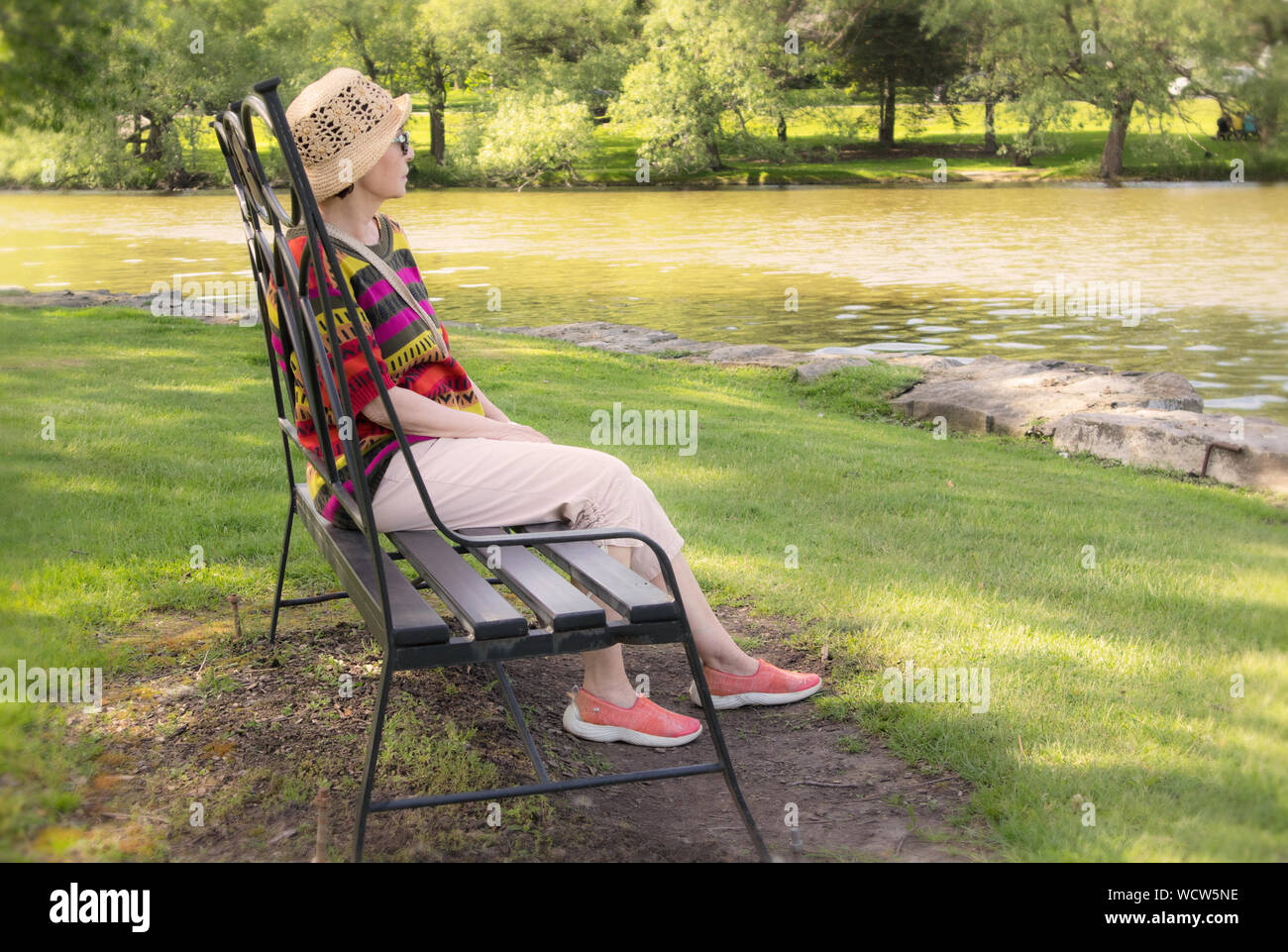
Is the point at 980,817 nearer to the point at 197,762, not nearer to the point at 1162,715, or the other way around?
the point at 1162,715

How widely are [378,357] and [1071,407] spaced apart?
7133 mm

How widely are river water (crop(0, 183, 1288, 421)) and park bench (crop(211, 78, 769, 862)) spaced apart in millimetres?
9675

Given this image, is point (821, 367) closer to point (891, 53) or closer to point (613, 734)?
point (613, 734)

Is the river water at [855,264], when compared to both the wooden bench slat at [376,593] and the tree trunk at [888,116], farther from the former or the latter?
the tree trunk at [888,116]

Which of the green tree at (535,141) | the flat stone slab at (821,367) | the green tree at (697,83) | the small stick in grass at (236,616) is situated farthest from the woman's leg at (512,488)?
the green tree at (697,83)

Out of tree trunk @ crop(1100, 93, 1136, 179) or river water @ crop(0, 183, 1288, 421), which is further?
tree trunk @ crop(1100, 93, 1136, 179)

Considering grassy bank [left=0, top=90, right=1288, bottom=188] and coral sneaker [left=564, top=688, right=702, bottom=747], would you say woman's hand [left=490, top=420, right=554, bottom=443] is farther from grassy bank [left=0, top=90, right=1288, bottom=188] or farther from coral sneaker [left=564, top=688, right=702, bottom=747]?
grassy bank [left=0, top=90, right=1288, bottom=188]

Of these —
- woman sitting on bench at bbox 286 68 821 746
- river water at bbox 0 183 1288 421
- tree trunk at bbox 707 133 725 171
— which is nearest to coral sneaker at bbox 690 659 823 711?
woman sitting on bench at bbox 286 68 821 746

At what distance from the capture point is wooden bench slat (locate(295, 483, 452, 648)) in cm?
246

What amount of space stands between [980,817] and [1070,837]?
9.9 inches

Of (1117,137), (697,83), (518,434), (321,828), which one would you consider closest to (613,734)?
(518,434)

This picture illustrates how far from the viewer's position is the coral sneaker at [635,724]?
11.1 ft

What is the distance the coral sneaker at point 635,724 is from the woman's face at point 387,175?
4.88ft
